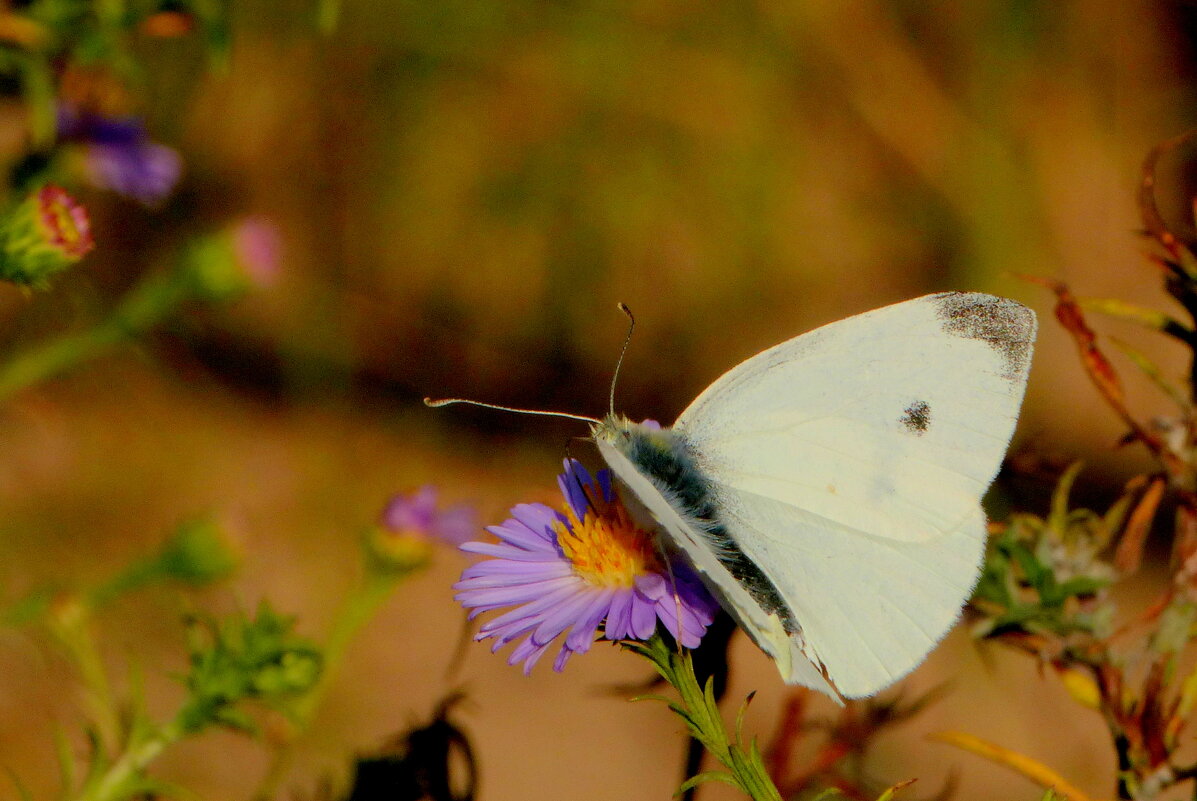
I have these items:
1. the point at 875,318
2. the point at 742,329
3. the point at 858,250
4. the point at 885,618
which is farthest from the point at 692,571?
the point at 858,250

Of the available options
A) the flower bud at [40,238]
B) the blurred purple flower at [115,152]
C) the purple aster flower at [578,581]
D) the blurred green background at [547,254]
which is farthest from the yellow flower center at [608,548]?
the blurred green background at [547,254]

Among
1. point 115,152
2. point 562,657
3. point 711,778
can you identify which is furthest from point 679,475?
point 115,152

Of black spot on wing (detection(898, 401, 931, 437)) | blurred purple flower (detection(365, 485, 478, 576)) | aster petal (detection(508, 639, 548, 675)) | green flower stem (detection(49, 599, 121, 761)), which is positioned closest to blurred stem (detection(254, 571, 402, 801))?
blurred purple flower (detection(365, 485, 478, 576))

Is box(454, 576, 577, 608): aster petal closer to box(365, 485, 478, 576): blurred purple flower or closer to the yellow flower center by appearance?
the yellow flower center

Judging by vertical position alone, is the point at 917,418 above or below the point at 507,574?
above

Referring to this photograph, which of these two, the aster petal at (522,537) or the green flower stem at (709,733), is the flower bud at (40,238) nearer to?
the aster petal at (522,537)

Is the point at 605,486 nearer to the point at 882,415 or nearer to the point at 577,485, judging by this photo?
the point at 577,485
